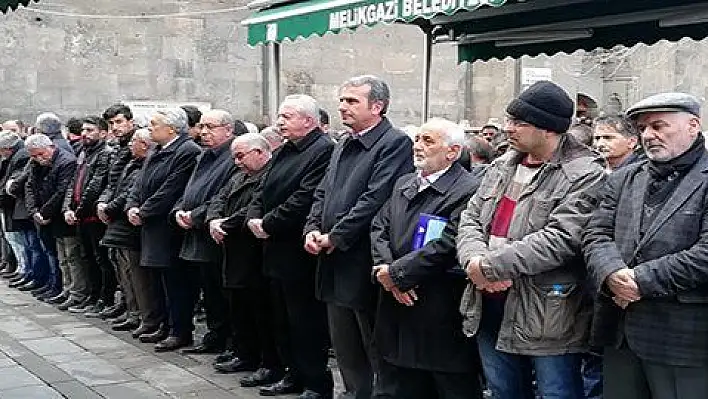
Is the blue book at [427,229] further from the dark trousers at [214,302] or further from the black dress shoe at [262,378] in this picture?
the dark trousers at [214,302]

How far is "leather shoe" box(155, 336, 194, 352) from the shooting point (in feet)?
23.4

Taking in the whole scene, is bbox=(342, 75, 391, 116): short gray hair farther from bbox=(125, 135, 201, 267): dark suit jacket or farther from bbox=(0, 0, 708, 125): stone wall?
bbox=(0, 0, 708, 125): stone wall

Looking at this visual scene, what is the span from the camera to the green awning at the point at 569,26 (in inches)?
267

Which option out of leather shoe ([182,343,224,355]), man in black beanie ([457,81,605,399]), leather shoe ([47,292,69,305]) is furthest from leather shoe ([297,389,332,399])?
leather shoe ([47,292,69,305])

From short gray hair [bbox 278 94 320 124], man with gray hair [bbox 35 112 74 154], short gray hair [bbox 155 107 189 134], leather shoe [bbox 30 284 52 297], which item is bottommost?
leather shoe [bbox 30 284 52 297]

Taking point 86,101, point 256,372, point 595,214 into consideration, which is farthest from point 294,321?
point 86,101

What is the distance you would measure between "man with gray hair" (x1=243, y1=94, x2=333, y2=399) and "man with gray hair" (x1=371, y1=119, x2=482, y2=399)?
3.20 feet

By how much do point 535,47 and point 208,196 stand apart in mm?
3512

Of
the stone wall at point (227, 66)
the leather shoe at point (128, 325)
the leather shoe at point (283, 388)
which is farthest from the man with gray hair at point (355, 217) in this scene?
the stone wall at point (227, 66)

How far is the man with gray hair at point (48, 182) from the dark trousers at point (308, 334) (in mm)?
3928

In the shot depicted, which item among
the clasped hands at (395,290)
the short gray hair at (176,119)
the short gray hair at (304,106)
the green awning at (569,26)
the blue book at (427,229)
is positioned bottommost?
the clasped hands at (395,290)

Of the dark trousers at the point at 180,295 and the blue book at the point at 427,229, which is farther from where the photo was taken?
the dark trousers at the point at 180,295

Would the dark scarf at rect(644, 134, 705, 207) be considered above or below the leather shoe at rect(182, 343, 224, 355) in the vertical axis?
above

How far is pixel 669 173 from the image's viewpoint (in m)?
3.64
